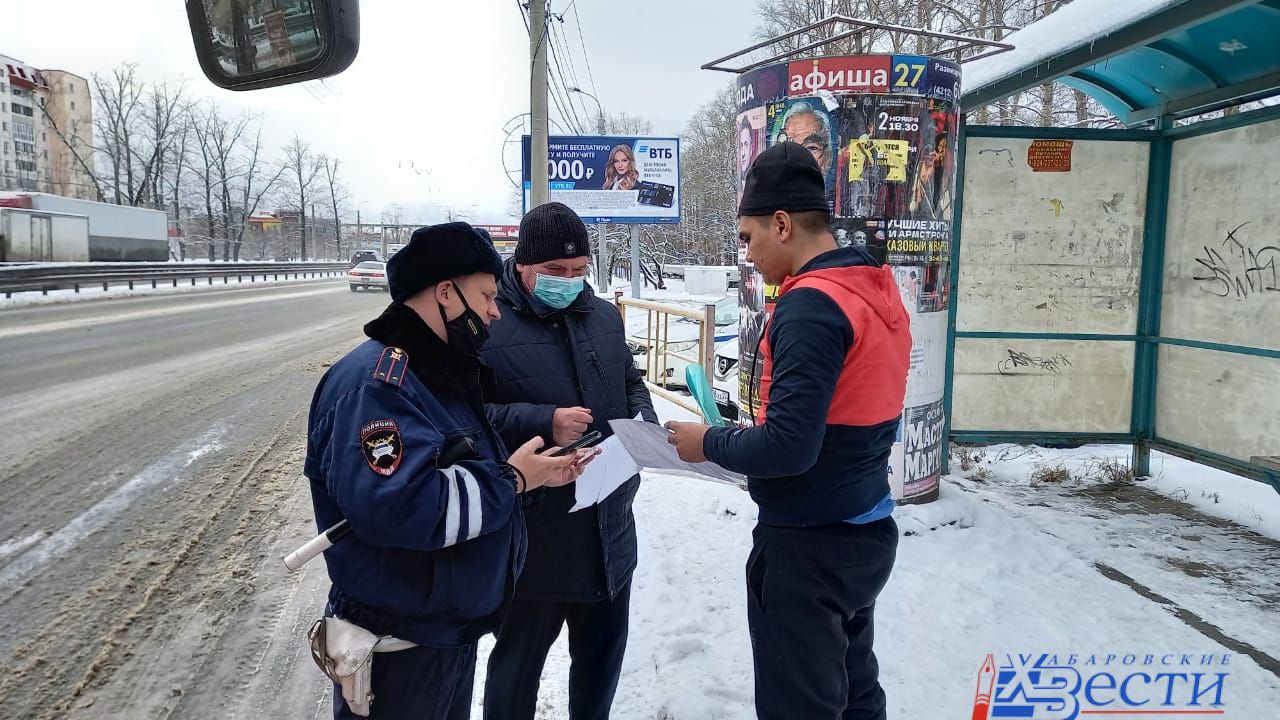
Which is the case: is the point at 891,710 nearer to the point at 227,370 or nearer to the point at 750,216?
the point at 750,216

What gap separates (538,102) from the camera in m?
8.98

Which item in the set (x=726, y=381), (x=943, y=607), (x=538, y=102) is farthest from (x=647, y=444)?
(x=538, y=102)

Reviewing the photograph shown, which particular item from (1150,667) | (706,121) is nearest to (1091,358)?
(1150,667)

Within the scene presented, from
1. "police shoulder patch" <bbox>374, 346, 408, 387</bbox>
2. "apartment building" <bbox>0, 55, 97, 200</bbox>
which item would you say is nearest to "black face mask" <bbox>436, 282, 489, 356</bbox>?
"police shoulder patch" <bbox>374, 346, 408, 387</bbox>

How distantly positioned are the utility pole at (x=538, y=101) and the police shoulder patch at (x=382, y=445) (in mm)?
7315

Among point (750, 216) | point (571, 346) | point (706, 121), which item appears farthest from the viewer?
point (706, 121)

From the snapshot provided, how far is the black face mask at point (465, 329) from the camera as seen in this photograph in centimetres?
195

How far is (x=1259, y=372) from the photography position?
5312 mm

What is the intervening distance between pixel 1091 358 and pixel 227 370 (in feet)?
37.0

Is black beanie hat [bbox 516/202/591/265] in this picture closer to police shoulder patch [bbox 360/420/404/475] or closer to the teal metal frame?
police shoulder patch [bbox 360/420/404/475]

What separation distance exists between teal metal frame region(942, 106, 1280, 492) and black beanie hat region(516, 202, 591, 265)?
12.3 ft

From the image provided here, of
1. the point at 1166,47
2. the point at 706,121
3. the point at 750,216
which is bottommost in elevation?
the point at 750,216

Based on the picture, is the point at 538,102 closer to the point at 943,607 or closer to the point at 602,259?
the point at 943,607
